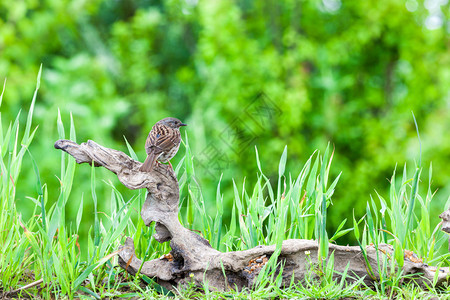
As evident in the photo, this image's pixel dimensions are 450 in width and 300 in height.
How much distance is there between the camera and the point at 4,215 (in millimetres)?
2590

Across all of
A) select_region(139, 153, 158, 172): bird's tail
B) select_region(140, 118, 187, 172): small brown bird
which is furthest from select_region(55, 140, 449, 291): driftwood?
select_region(140, 118, 187, 172): small brown bird

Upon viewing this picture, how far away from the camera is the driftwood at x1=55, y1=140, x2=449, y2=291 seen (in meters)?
2.41

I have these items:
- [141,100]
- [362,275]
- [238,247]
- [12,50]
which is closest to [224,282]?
[238,247]

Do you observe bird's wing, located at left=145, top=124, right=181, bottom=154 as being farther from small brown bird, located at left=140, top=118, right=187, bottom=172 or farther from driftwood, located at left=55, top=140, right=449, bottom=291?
driftwood, located at left=55, top=140, right=449, bottom=291

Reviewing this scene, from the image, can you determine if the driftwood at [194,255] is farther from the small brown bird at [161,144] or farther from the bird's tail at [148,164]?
the small brown bird at [161,144]

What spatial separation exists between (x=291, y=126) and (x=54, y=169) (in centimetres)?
296

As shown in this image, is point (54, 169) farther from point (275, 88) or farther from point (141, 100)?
point (275, 88)

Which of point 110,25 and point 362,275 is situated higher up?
point 110,25

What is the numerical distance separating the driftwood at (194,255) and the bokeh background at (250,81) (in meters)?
3.05

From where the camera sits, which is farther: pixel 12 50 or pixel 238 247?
pixel 12 50

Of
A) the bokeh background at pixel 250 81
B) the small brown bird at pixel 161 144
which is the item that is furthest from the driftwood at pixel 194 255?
the bokeh background at pixel 250 81

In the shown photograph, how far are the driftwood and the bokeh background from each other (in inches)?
120

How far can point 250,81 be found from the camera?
6.63 metres

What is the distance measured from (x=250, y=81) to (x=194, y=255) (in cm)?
442
